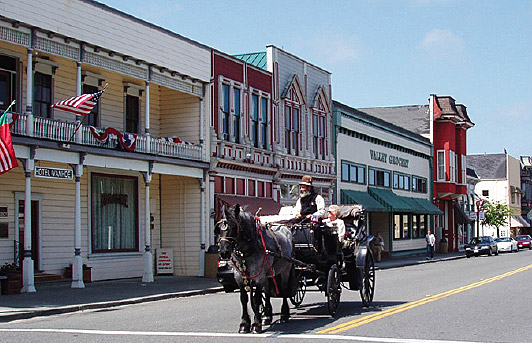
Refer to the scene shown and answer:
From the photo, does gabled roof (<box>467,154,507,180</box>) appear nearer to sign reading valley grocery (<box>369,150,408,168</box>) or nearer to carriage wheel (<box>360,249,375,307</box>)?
sign reading valley grocery (<box>369,150,408,168</box>)

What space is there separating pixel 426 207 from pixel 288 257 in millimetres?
42309

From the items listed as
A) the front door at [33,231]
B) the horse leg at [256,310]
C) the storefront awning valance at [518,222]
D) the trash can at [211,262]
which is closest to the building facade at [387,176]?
the trash can at [211,262]

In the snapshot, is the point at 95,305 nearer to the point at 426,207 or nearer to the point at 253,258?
the point at 253,258

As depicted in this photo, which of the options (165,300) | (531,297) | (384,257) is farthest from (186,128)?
(384,257)

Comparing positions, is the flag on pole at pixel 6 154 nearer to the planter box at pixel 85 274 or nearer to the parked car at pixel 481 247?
the planter box at pixel 85 274

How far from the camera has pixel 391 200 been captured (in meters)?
46.2

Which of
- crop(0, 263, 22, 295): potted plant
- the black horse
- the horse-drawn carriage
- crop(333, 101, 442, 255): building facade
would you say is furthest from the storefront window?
crop(333, 101, 442, 255): building facade

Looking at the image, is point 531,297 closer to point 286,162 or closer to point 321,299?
point 321,299

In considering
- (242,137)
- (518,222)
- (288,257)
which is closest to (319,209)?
(288,257)

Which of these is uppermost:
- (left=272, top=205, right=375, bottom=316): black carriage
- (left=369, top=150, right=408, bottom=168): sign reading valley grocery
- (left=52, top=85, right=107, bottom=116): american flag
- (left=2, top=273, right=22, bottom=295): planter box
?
(left=369, top=150, right=408, bottom=168): sign reading valley grocery

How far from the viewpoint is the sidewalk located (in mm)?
A: 16027

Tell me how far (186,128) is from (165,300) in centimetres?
999

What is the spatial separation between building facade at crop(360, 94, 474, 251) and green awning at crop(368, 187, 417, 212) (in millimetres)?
9593

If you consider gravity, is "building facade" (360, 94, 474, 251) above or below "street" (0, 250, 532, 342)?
above
